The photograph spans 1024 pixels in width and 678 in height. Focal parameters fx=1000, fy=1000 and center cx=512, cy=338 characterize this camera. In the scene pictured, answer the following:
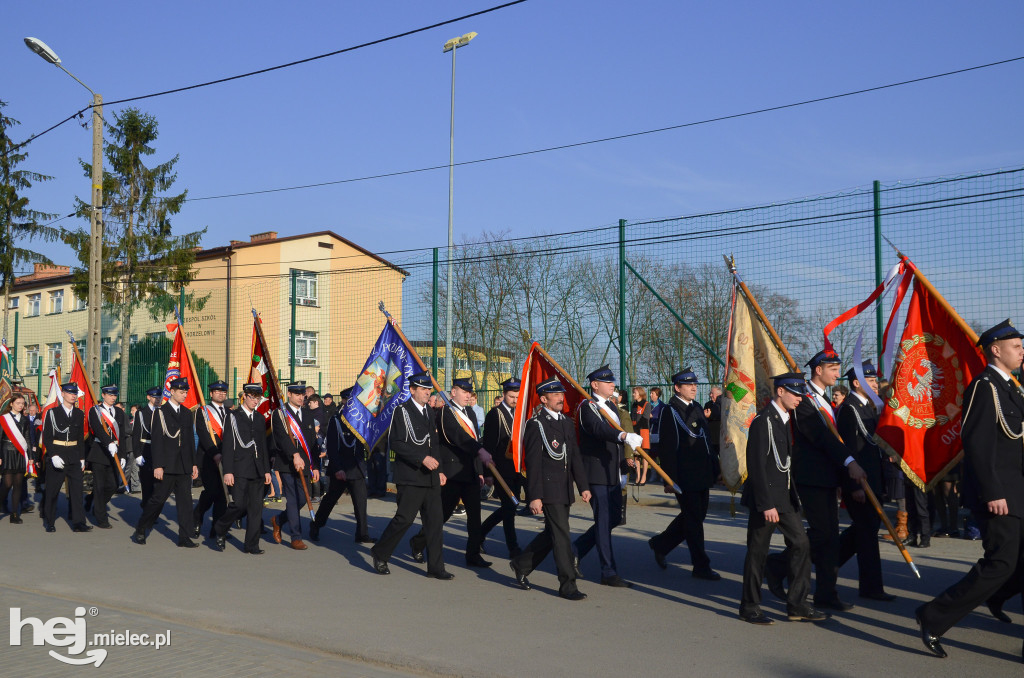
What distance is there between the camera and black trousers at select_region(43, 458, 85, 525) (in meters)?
13.4

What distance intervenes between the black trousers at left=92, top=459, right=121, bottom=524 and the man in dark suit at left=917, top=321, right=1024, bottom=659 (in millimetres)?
11086

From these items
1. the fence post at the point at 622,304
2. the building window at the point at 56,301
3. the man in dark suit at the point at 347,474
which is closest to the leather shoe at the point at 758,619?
the man in dark suit at the point at 347,474

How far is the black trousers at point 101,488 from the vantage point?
13.8 meters

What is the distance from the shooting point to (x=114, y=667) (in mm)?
6125

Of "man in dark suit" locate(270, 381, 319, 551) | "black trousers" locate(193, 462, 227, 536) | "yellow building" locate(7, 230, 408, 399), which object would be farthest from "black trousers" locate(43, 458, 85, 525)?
"yellow building" locate(7, 230, 408, 399)

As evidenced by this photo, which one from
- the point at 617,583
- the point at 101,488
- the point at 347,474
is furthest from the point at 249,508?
the point at 617,583

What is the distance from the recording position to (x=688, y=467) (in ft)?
30.7

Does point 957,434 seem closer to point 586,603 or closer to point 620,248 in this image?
point 586,603

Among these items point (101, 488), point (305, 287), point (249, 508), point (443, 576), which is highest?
point (305, 287)

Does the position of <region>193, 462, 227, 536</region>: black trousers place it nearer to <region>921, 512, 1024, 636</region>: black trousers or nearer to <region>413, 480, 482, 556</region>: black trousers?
<region>413, 480, 482, 556</region>: black trousers

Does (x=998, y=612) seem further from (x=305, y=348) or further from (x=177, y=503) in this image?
(x=305, y=348)

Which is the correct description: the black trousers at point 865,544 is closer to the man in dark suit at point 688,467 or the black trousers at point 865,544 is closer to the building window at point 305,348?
the man in dark suit at point 688,467

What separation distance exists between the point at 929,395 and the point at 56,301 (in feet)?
142

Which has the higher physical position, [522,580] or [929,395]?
[929,395]
